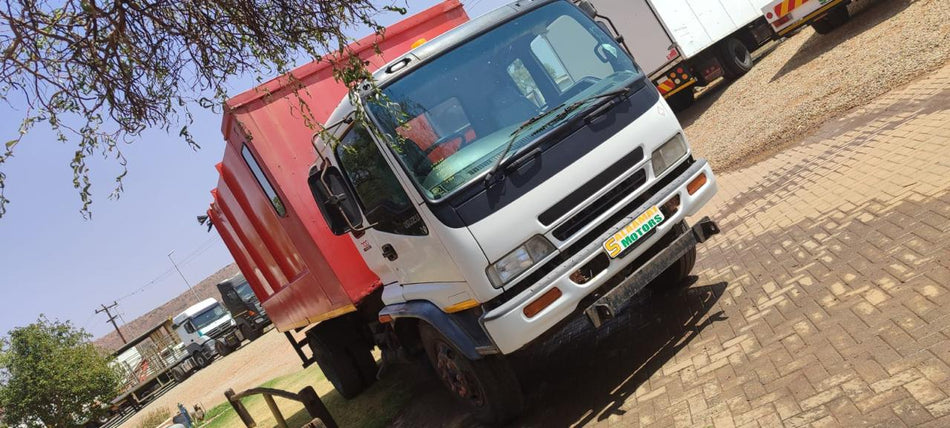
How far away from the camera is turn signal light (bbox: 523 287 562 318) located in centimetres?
491

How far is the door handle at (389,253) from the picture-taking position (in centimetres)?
584

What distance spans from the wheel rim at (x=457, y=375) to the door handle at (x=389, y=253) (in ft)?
2.61

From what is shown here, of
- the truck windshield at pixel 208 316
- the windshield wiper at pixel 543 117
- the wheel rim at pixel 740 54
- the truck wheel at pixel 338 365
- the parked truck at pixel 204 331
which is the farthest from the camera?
the truck windshield at pixel 208 316

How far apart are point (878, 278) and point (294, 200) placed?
16.4 feet

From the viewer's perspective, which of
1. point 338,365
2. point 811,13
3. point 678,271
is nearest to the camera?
point 678,271

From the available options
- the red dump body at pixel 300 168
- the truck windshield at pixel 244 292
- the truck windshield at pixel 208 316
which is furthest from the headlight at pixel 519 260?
the truck windshield at pixel 208 316

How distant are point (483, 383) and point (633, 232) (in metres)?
1.61

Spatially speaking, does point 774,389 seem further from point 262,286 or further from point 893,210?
point 262,286

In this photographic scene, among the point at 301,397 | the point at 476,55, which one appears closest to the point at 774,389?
the point at 476,55

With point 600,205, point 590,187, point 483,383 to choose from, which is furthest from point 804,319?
point 483,383

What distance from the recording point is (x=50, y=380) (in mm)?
28500

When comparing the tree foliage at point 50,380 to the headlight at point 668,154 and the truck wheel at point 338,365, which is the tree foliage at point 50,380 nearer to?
the truck wheel at point 338,365

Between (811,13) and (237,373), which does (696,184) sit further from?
(237,373)

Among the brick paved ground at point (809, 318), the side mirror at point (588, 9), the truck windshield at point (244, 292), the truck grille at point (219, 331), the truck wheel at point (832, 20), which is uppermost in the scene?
the truck windshield at point (244, 292)
